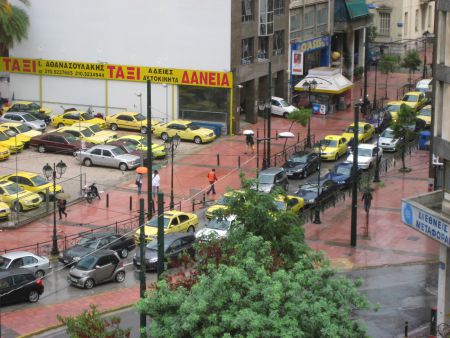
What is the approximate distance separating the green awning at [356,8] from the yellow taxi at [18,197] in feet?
147

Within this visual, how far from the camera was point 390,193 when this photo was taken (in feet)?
175

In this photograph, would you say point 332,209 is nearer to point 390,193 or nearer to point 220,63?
point 390,193

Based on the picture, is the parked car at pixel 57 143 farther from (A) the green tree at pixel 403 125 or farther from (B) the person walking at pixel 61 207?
(A) the green tree at pixel 403 125

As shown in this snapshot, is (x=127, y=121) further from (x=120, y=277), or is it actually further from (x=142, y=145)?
(x=120, y=277)

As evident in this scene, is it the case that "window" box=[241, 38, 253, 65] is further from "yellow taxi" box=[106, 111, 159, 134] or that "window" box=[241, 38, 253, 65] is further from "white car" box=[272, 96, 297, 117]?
"yellow taxi" box=[106, 111, 159, 134]

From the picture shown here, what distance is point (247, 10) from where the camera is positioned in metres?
67.8

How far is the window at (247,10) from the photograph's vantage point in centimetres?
6725

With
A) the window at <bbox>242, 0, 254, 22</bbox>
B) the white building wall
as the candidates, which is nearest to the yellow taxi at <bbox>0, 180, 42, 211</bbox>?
the white building wall

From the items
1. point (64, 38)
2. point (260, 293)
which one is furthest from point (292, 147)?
point (260, 293)

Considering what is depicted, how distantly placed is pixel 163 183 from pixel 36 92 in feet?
75.7

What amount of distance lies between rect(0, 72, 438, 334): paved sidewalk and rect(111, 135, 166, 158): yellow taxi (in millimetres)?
1268

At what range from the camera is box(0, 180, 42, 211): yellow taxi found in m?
48.3

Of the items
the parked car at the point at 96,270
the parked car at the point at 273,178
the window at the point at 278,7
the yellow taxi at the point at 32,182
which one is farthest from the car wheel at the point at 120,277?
the window at the point at 278,7

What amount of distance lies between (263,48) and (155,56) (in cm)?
839
